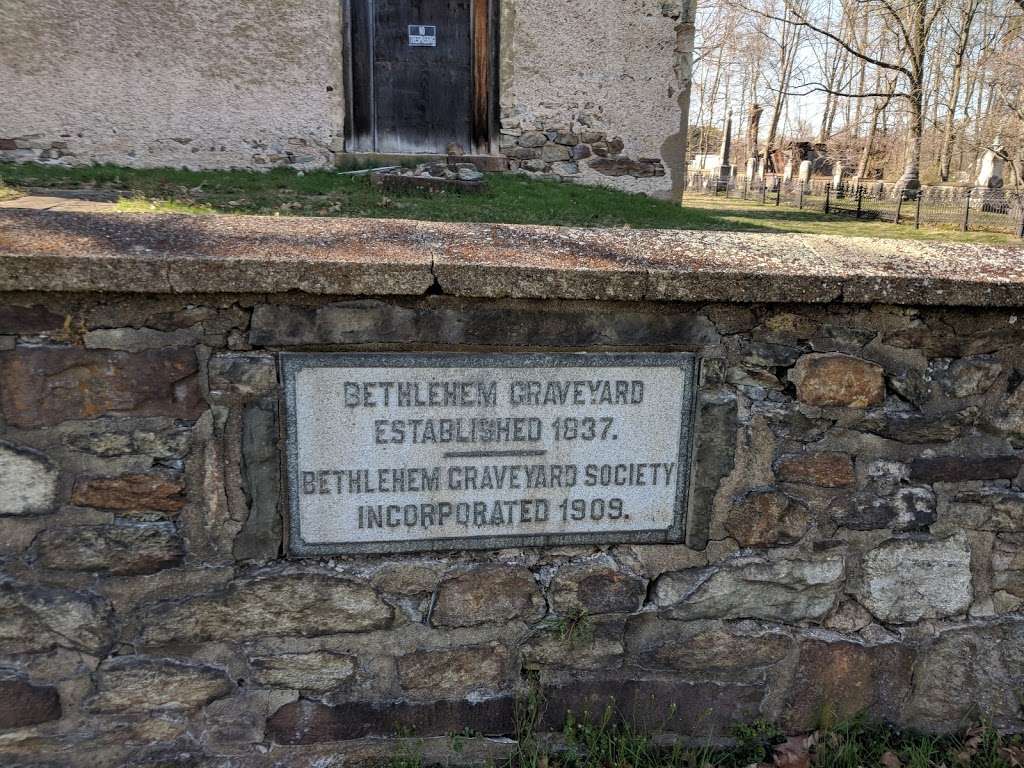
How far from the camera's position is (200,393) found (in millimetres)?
1709

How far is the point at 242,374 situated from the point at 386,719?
100 cm

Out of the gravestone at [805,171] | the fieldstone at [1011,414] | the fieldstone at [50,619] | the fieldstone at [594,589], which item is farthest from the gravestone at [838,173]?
the fieldstone at [50,619]

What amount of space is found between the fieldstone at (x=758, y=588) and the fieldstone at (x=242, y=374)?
1.17 metres

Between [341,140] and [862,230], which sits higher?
[341,140]

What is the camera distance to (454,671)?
1.96 metres

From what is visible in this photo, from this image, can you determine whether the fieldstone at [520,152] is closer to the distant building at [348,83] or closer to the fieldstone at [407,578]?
the distant building at [348,83]

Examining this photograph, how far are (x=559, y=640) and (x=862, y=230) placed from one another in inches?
366

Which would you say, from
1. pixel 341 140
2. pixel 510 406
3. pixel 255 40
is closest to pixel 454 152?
pixel 341 140

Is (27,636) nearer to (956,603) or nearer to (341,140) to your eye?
(956,603)

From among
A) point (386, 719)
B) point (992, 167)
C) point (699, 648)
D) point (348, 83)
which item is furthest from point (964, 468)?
point (992, 167)

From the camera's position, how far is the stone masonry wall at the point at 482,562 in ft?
5.56

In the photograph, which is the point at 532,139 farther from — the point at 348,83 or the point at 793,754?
the point at 793,754

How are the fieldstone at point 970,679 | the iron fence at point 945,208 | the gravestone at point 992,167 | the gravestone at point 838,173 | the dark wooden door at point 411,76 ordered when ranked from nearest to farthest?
the fieldstone at point 970,679, the dark wooden door at point 411,76, the iron fence at point 945,208, the gravestone at point 992,167, the gravestone at point 838,173

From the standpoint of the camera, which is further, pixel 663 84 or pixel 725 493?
pixel 663 84
